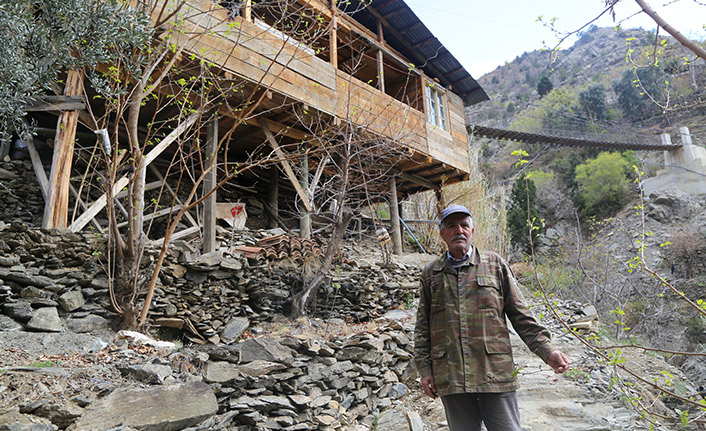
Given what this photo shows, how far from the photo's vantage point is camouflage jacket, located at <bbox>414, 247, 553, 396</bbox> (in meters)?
2.28

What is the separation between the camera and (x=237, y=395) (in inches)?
140

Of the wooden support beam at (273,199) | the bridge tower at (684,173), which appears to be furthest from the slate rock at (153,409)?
the bridge tower at (684,173)

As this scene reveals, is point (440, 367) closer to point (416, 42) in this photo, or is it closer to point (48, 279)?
point (48, 279)

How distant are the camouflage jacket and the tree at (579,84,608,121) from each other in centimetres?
3746

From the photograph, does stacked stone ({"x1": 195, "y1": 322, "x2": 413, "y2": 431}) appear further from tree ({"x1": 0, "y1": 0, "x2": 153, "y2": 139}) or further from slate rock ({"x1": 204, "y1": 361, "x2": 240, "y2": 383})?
tree ({"x1": 0, "y1": 0, "x2": 153, "y2": 139})

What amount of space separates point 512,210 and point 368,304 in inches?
507

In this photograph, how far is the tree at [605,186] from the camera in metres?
25.5

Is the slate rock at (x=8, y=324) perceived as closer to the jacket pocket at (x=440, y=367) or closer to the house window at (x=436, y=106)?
the jacket pocket at (x=440, y=367)

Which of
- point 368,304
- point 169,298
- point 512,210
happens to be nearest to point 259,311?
point 169,298

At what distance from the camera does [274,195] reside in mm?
10445

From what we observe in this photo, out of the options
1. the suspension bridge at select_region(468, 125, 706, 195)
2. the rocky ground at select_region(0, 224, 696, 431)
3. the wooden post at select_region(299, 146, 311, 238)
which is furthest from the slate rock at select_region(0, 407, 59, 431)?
the suspension bridge at select_region(468, 125, 706, 195)

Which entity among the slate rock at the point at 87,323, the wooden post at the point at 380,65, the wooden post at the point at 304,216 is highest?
the wooden post at the point at 380,65

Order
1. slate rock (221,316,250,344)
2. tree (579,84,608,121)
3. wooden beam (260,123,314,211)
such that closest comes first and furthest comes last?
1. slate rock (221,316,250,344)
2. wooden beam (260,123,314,211)
3. tree (579,84,608,121)

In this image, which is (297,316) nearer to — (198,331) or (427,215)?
(198,331)
